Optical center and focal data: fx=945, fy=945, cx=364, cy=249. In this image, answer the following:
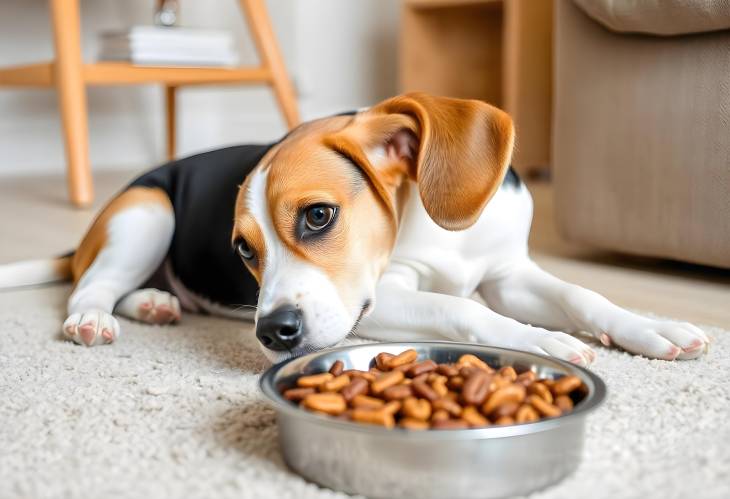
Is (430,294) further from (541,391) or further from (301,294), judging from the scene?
(541,391)

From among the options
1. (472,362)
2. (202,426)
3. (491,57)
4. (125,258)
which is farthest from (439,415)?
(491,57)

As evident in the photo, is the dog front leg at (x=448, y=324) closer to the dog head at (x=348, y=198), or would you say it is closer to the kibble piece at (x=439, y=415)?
the dog head at (x=348, y=198)

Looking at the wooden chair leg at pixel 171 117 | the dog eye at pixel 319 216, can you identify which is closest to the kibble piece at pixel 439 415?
the dog eye at pixel 319 216

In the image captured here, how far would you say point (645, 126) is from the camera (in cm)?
233

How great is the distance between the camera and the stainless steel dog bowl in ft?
3.18

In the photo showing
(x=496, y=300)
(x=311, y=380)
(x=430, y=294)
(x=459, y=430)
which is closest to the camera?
(x=459, y=430)

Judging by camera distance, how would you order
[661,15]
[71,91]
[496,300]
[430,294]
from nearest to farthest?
1. [430,294]
2. [496,300]
3. [661,15]
4. [71,91]

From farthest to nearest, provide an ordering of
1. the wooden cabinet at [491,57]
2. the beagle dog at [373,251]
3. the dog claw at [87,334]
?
the wooden cabinet at [491,57] < the dog claw at [87,334] < the beagle dog at [373,251]

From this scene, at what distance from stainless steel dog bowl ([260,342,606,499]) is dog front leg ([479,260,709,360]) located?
20.8 inches

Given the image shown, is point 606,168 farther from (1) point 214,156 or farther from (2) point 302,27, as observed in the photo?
(2) point 302,27

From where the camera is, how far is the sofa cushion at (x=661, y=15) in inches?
80.2

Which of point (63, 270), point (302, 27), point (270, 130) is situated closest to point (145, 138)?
point (270, 130)

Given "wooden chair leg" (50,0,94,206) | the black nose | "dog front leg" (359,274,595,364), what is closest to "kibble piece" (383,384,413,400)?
the black nose

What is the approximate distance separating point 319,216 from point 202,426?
16.0 inches
